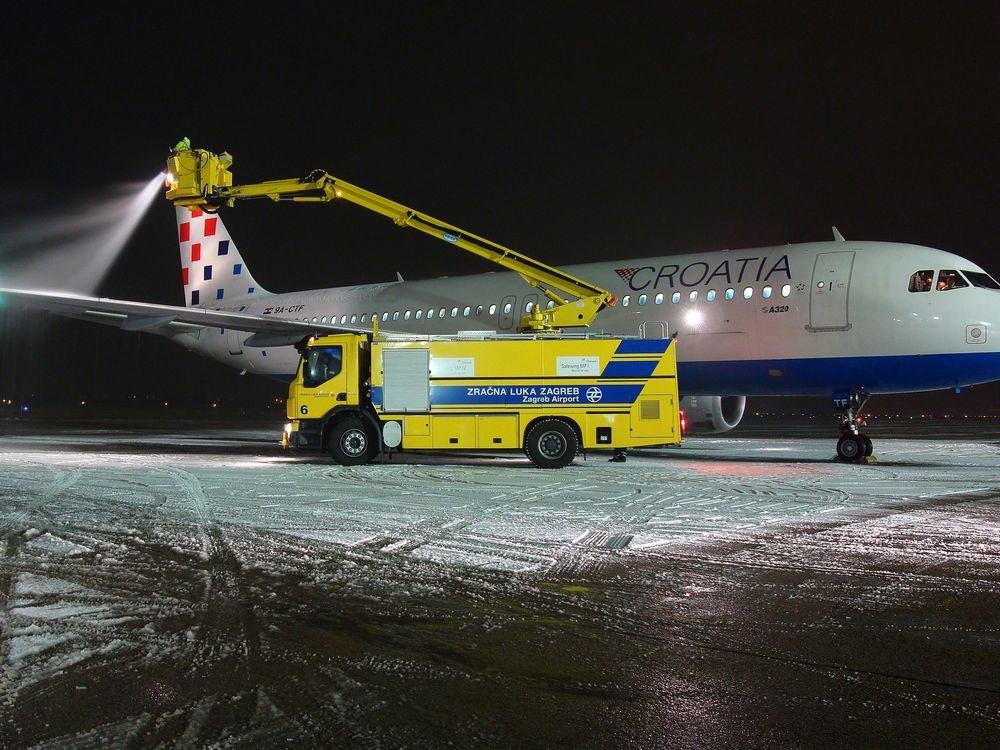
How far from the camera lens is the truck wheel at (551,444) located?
15.0 m

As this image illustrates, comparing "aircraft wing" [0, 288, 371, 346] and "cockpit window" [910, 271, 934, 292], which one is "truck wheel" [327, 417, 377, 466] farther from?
"cockpit window" [910, 271, 934, 292]

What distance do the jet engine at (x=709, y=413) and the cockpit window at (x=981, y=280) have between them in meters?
5.73

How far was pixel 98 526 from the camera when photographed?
8.34 metres

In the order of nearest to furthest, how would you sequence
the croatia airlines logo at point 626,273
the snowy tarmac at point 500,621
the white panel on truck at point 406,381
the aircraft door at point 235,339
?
1. the snowy tarmac at point 500,621
2. the white panel on truck at point 406,381
3. the croatia airlines logo at point 626,273
4. the aircraft door at point 235,339

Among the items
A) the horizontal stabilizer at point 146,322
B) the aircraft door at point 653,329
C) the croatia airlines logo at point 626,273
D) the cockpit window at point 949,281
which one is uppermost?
the croatia airlines logo at point 626,273

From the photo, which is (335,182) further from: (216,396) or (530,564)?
(216,396)

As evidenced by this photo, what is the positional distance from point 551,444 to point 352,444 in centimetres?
364

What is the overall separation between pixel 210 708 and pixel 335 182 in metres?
15.8

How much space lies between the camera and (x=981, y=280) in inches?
625

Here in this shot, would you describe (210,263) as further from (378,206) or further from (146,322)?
(378,206)

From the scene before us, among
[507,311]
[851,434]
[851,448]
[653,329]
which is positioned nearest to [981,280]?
[851,434]

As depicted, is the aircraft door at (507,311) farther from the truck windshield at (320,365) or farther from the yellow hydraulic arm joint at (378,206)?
the truck windshield at (320,365)

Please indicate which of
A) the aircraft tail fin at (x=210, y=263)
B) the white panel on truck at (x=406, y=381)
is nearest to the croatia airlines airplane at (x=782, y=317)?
the white panel on truck at (x=406, y=381)

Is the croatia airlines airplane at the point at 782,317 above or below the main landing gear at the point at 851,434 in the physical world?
above
